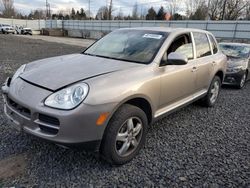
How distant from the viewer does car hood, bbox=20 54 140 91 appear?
8.49 feet

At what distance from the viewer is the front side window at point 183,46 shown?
→ 360cm

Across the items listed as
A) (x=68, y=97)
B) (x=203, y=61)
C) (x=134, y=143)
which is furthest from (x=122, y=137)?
(x=203, y=61)

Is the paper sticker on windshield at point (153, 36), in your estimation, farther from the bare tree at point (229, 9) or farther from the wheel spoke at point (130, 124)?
the bare tree at point (229, 9)

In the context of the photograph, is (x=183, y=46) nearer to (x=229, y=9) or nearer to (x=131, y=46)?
(x=131, y=46)

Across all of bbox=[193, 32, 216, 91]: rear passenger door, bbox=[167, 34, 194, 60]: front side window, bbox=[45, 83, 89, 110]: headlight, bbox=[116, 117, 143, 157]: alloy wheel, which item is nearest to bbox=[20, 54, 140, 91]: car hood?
bbox=[45, 83, 89, 110]: headlight

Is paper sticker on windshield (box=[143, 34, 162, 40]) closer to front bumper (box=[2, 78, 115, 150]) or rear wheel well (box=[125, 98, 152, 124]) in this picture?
rear wheel well (box=[125, 98, 152, 124])

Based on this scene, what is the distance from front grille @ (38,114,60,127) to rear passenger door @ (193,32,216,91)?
2660 millimetres

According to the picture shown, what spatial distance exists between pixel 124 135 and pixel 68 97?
A: 83cm

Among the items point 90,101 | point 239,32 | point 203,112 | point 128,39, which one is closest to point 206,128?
point 203,112

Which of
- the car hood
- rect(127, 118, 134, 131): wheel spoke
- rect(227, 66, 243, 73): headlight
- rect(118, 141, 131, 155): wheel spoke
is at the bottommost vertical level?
rect(118, 141, 131, 155): wheel spoke

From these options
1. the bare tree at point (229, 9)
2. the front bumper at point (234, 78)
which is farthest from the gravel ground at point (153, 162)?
the bare tree at point (229, 9)

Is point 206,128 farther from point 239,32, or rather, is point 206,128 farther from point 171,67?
point 239,32

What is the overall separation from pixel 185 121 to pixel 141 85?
1.83 metres

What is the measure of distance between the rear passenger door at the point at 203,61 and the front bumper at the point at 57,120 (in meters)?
2.31
